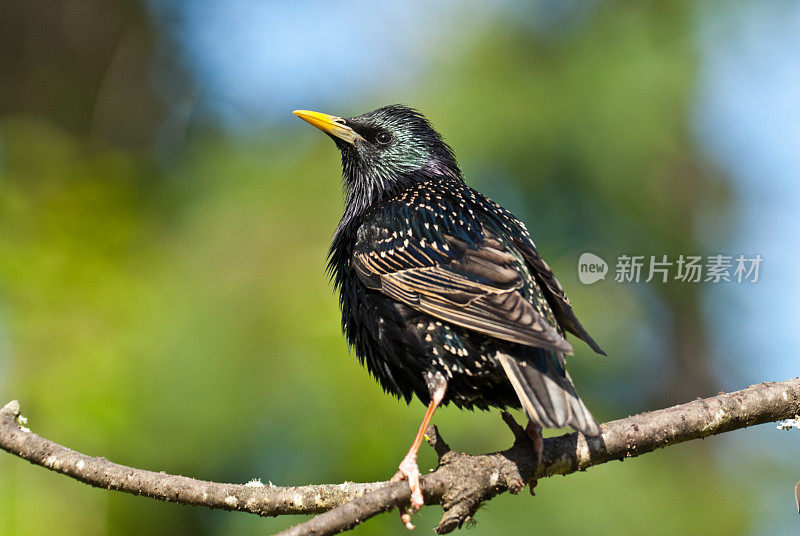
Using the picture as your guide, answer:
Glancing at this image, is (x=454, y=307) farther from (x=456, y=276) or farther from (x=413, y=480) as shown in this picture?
(x=413, y=480)

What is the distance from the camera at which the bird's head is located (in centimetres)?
425

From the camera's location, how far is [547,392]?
9.95 ft

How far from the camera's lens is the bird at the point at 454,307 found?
3066 millimetres

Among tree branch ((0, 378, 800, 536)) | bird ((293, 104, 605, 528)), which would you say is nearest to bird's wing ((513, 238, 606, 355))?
bird ((293, 104, 605, 528))

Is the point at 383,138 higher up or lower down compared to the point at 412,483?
higher up

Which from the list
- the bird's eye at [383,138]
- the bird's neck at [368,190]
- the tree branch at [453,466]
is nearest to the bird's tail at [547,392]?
the tree branch at [453,466]

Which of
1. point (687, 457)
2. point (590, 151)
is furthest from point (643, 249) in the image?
point (687, 457)

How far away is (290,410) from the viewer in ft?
17.9

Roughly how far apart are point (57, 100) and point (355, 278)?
6038 mm

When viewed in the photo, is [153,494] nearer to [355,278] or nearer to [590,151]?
[355,278]

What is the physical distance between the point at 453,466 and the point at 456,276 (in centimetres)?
86

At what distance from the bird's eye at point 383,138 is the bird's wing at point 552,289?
39.9 inches

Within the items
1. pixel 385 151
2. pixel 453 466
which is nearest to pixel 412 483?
pixel 453 466

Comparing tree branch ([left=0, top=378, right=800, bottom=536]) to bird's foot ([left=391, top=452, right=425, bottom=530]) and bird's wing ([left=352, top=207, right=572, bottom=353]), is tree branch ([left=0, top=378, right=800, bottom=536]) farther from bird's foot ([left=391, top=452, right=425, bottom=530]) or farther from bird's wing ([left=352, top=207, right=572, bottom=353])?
bird's wing ([left=352, top=207, right=572, bottom=353])
